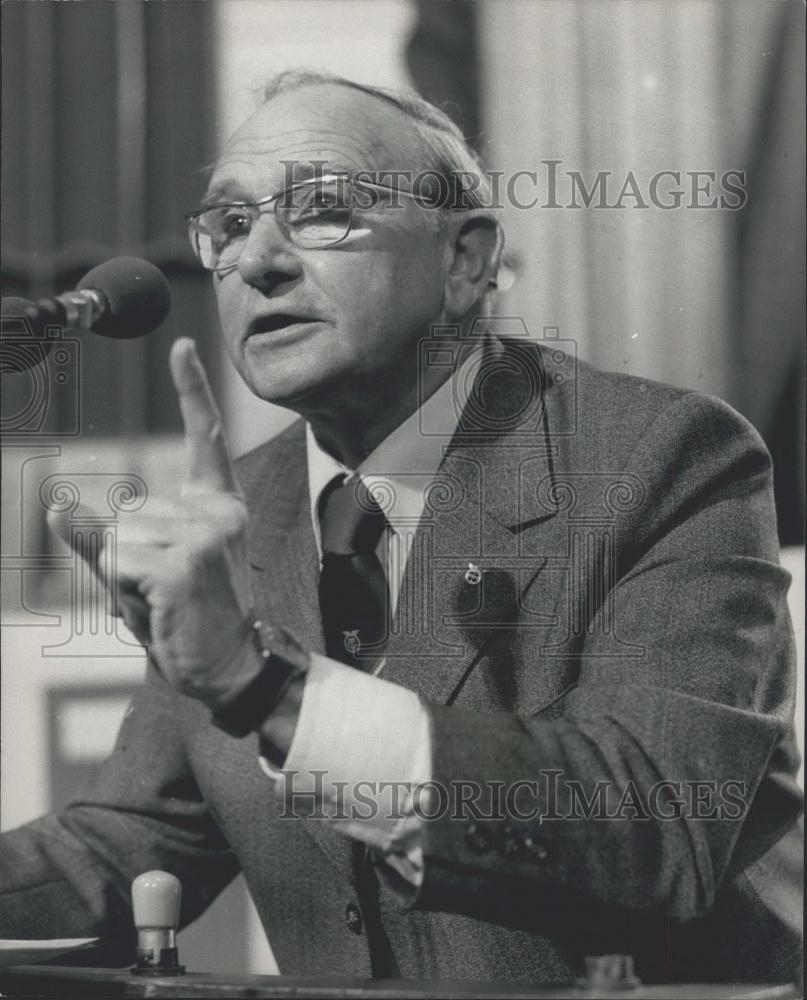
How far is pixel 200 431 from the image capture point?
70.4 inches

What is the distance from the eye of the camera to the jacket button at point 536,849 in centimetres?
182

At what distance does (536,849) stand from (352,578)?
58cm

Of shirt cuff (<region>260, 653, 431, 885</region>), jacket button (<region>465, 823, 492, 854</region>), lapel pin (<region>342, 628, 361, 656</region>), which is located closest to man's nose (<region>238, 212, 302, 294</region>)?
lapel pin (<region>342, 628, 361, 656</region>)

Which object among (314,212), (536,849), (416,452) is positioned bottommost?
(536,849)

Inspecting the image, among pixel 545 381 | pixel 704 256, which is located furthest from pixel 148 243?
pixel 704 256

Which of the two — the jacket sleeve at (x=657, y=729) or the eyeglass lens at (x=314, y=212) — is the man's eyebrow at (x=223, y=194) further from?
the jacket sleeve at (x=657, y=729)

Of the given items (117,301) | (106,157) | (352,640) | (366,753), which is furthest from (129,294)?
(366,753)

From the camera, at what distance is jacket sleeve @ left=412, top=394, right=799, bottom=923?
1824mm

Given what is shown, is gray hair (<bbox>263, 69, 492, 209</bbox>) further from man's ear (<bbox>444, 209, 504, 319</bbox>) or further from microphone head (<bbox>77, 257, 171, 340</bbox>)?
microphone head (<bbox>77, 257, 171, 340</bbox>)

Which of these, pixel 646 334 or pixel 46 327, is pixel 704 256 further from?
pixel 46 327

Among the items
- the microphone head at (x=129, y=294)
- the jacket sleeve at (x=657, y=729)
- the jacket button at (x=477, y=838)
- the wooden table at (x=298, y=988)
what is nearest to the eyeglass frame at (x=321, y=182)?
the microphone head at (x=129, y=294)

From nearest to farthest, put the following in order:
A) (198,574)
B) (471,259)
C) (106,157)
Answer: (198,574) → (471,259) → (106,157)

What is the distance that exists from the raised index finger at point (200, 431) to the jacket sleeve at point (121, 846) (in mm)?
597

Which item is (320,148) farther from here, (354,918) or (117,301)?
(354,918)
